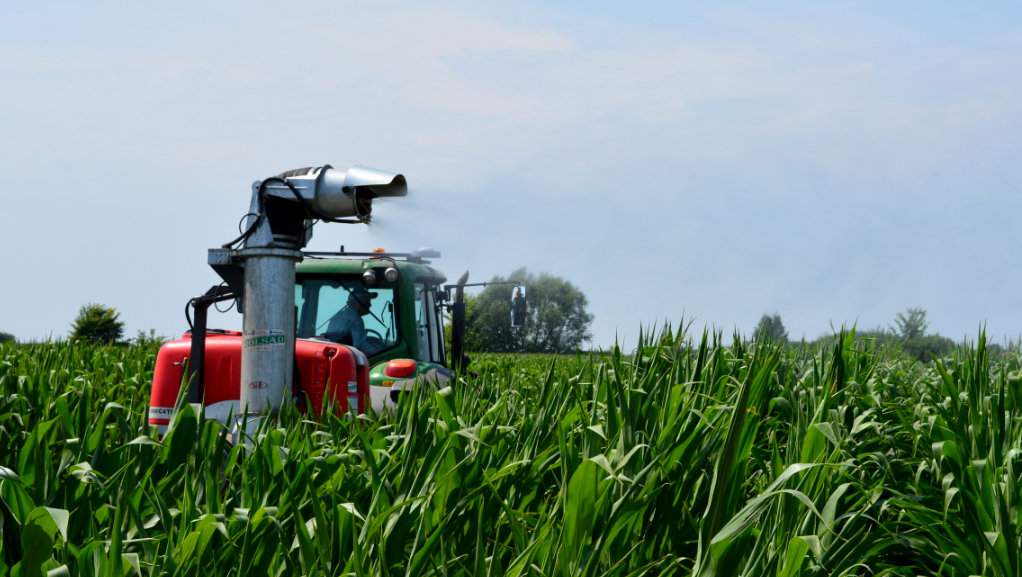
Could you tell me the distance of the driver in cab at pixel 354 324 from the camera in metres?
7.27

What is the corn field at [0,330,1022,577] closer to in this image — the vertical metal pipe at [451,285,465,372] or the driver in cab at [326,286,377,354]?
the driver in cab at [326,286,377,354]

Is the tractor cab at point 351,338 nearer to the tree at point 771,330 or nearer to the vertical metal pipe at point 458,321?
the vertical metal pipe at point 458,321

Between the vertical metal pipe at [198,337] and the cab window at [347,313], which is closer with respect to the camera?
the vertical metal pipe at [198,337]

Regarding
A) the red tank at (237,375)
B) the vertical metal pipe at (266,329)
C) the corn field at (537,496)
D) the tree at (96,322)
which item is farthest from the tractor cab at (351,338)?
the tree at (96,322)

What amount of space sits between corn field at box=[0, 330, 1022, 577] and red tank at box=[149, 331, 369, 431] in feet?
5.00

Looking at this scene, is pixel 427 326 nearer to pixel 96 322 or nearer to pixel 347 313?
pixel 347 313

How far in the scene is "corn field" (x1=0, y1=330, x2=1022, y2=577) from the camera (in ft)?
7.64

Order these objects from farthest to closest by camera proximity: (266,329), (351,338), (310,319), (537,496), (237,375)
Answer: (310,319), (351,338), (237,375), (266,329), (537,496)

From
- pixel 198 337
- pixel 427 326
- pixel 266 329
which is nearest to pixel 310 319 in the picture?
pixel 427 326

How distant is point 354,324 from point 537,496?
14.0ft

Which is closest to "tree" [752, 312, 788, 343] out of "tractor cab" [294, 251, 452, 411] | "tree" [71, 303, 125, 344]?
"tractor cab" [294, 251, 452, 411]

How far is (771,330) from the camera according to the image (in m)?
5.70

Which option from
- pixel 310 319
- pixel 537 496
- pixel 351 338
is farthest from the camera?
pixel 310 319

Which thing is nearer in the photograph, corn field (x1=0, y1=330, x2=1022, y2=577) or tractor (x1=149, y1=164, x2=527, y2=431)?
corn field (x1=0, y1=330, x2=1022, y2=577)
